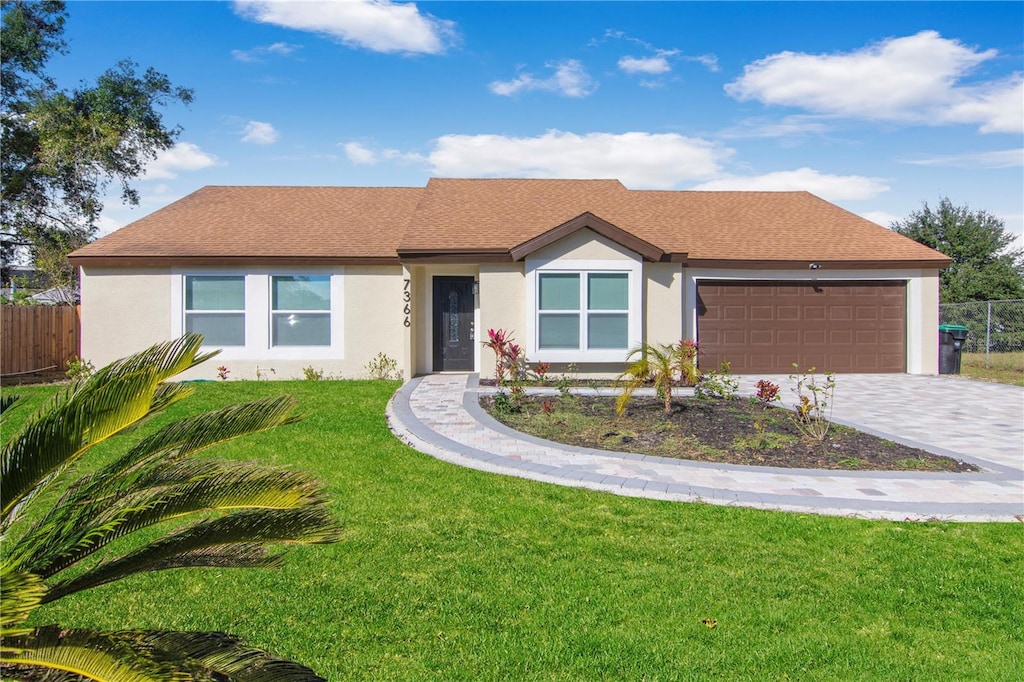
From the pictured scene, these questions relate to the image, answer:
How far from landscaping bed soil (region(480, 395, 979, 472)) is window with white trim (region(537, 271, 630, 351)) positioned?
280cm

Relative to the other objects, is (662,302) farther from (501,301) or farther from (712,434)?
(712,434)

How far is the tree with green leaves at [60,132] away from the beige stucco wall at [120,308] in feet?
29.6

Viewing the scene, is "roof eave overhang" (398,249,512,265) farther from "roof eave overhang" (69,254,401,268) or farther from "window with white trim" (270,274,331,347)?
"window with white trim" (270,274,331,347)

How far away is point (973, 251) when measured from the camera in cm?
2920

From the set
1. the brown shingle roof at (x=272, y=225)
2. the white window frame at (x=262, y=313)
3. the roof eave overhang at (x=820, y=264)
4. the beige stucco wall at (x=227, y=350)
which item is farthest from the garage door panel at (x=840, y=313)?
the white window frame at (x=262, y=313)

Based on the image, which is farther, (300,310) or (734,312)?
(734,312)

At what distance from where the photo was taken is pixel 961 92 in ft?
54.7

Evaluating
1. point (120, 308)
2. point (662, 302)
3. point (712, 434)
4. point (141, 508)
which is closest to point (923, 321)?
point (662, 302)

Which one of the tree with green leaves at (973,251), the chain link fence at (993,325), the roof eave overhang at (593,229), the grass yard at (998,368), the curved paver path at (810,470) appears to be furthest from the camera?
the tree with green leaves at (973,251)

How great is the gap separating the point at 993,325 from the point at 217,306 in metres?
25.6

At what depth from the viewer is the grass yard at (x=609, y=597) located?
360cm

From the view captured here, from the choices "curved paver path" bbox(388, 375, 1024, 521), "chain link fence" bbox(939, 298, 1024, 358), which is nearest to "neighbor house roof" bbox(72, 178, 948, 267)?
"curved paver path" bbox(388, 375, 1024, 521)

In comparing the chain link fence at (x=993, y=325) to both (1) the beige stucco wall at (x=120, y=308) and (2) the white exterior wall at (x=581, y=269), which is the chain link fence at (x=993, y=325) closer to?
(2) the white exterior wall at (x=581, y=269)

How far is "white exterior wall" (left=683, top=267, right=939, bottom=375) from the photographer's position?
53.4ft
